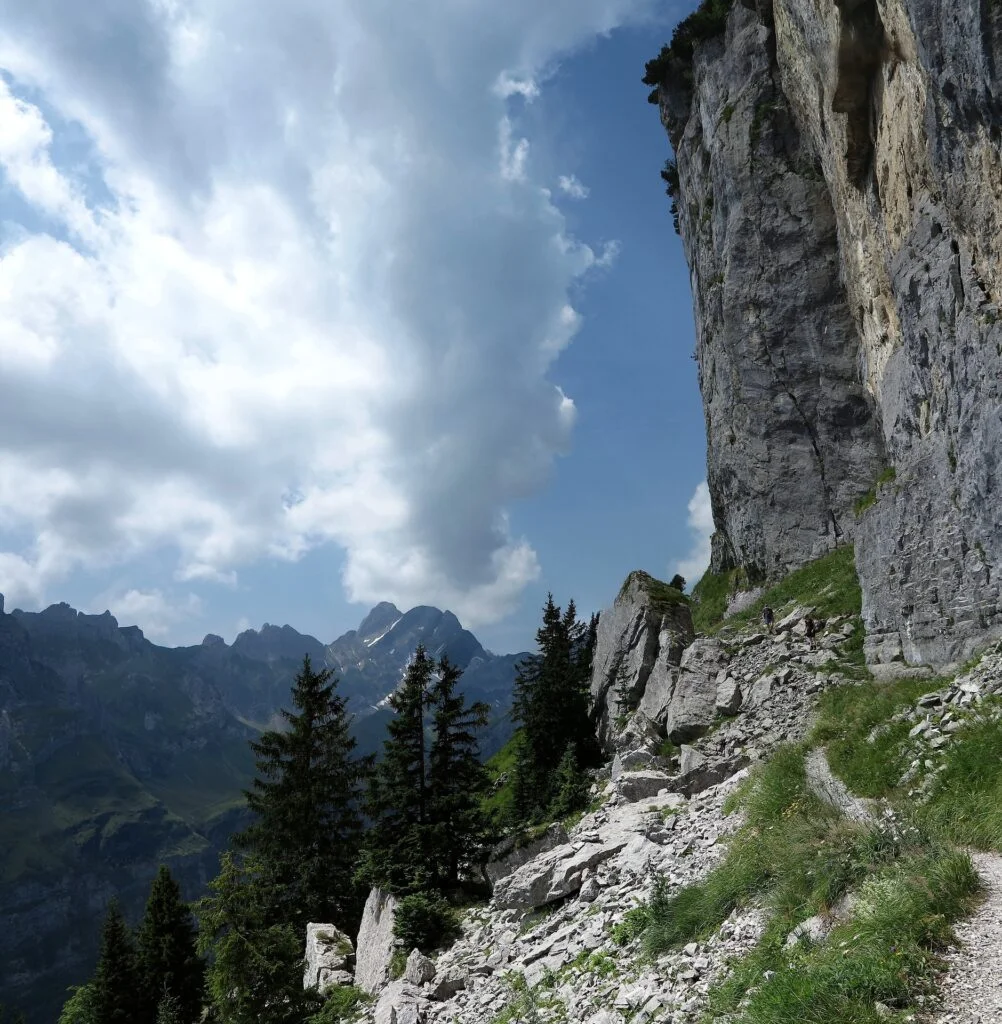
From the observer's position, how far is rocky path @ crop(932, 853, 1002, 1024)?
618 cm

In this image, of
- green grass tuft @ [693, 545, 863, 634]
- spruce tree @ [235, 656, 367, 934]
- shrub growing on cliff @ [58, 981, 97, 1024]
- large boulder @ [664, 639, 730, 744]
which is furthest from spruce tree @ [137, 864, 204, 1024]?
green grass tuft @ [693, 545, 863, 634]

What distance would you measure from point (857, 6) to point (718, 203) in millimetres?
37260

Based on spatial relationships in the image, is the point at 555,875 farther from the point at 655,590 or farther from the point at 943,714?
the point at 655,590

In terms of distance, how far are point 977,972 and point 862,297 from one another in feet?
109

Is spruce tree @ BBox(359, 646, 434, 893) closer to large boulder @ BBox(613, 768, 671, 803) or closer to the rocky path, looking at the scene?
large boulder @ BBox(613, 768, 671, 803)

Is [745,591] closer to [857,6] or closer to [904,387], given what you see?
[904,387]

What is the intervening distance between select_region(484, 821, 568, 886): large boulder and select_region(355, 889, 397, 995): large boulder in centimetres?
361

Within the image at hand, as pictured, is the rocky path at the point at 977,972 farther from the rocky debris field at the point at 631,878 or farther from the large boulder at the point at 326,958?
the large boulder at the point at 326,958

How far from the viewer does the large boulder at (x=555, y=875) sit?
17.0 meters

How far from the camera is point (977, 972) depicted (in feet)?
21.7

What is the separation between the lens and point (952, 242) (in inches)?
805

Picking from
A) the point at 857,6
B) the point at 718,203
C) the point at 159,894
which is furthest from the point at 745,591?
the point at 159,894

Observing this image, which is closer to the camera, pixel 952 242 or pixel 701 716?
pixel 952 242

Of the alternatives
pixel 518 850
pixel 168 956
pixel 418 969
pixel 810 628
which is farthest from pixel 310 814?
pixel 810 628
